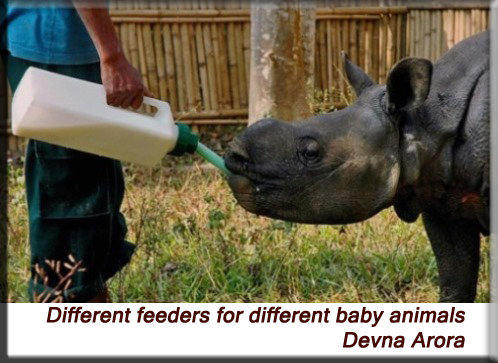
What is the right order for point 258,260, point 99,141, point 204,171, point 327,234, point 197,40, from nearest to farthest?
point 99,141 → point 258,260 → point 327,234 → point 204,171 → point 197,40

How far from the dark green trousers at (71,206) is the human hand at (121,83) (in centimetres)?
44

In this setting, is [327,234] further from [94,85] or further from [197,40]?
[197,40]

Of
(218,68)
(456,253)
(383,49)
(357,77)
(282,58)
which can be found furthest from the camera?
(383,49)

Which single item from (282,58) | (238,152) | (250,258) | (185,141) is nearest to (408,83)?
(238,152)

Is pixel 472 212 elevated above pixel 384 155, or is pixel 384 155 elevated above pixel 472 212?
pixel 384 155

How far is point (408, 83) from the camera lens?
12.3ft

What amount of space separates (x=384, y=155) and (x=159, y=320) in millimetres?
1010

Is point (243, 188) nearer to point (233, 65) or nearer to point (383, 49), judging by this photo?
point (233, 65)

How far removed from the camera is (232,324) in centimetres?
385

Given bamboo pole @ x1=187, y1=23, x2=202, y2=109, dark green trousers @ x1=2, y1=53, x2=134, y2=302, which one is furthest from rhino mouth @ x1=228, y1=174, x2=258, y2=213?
bamboo pole @ x1=187, y1=23, x2=202, y2=109

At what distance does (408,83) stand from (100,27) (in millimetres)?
1137

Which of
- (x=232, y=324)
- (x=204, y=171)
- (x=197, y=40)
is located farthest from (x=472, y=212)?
(x=197, y=40)

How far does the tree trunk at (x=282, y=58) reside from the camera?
7.87m

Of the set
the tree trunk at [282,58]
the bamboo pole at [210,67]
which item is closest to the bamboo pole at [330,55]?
the bamboo pole at [210,67]
